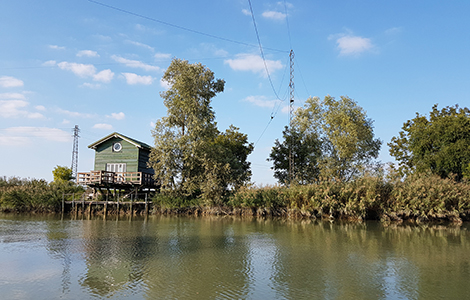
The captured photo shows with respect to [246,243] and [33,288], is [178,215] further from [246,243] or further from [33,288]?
[33,288]

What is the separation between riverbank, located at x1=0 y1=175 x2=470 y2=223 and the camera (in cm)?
2428

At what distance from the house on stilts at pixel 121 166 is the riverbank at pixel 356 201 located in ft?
16.2

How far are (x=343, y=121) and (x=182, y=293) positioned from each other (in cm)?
3302

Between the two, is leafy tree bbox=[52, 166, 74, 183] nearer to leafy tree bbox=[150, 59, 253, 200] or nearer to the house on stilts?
the house on stilts

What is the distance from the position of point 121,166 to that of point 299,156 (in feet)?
65.7

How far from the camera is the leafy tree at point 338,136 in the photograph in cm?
3716

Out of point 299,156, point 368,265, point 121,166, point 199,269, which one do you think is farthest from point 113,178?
point 368,265

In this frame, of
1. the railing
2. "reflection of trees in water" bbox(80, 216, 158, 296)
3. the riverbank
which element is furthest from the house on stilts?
"reflection of trees in water" bbox(80, 216, 158, 296)

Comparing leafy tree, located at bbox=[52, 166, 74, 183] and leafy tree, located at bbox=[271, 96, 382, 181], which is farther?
leafy tree, located at bbox=[52, 166, 74, 183]

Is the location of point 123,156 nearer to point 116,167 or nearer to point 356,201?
point 116,167

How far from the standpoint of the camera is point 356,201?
80.9 feet

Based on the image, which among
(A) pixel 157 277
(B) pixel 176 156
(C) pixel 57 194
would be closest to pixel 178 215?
(B) pixel 176 156

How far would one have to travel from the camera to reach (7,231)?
60.4 ft

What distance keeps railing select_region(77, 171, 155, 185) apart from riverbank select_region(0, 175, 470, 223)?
163 inches
